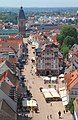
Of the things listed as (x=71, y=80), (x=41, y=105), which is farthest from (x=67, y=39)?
(x=41, y=105)

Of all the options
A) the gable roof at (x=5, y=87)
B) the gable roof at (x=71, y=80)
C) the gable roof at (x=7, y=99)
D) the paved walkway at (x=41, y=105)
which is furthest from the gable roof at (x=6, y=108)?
the gable roof at (x=71, y=80)

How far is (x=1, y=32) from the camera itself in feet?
482

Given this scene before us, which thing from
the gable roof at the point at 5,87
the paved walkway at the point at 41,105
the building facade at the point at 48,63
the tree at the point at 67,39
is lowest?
the paved walkway at the point at 41,105

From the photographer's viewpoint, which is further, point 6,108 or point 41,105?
point 41,105

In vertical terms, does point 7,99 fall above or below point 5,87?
below

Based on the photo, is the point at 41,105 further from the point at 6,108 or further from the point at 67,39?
the point at 67,39

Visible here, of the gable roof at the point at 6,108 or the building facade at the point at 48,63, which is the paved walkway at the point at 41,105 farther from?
the gable roof at the point at 6,108

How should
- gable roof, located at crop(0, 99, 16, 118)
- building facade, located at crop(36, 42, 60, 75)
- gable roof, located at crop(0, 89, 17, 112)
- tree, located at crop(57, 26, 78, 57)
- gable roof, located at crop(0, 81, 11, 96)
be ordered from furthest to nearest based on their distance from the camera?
tree, located at crop(57, 26, 78, 57), building facade, located at crop(36, 42, 60, 75), gable roof, located at crop(0, 81, 11, 96), gable roof, located at crop(0, 89, 17, 112), gable roof, located at crop(0, 99, 16, 118)

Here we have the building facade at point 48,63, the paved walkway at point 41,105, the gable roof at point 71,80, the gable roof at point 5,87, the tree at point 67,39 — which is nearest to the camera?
the gable roof at point 5,87

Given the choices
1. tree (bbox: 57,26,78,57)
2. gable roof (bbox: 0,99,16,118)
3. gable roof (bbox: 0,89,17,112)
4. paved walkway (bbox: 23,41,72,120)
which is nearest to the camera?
gable roof (bbox: 0,99,16,118)

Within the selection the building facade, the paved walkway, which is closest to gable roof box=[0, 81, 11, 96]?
the paved walkway

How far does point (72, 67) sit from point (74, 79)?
13.8 meters

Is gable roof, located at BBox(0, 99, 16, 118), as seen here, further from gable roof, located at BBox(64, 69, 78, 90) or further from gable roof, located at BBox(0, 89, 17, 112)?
gable roof, located at BBox(64, 69, 78, 90)

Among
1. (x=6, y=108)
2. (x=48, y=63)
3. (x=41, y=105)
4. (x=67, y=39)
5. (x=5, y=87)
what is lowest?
(x=41, y=105)
